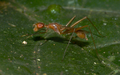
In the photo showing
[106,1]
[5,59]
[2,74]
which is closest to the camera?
[2,74]

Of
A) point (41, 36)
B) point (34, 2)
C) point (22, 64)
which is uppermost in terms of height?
point (34, 2)

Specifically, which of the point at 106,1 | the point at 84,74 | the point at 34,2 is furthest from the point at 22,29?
the point at 106,1

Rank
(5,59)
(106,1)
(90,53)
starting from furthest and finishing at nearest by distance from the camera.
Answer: (106,1) → (90,53) → (5,59)

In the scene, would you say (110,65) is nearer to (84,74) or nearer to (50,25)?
(84,74)

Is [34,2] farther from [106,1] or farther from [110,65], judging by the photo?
[110,65]

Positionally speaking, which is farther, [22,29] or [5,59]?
[22,29]

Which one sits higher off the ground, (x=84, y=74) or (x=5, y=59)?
(x=5, y=59)
